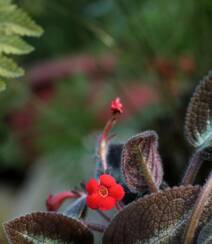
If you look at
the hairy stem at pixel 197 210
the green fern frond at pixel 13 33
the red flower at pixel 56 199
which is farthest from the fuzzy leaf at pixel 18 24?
the hairy stem at pixel 197 210

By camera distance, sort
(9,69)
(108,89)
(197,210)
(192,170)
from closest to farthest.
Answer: (197,210), (192,170), (9,69), (108,89)

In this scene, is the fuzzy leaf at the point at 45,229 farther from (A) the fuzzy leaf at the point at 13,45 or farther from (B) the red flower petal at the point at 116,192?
(A) the fuzzy leaf at the point at 13,45

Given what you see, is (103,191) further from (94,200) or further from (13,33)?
(13,33)

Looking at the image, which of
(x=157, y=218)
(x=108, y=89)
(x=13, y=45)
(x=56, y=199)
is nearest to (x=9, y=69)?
(x=13, y=45)

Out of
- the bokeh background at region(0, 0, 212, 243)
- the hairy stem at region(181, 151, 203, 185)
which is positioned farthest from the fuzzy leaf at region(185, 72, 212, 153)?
the bokeh background at region(0, 0, 212, 243)

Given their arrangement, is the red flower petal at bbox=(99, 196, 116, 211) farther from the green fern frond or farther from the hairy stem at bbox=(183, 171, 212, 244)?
the green fern frond

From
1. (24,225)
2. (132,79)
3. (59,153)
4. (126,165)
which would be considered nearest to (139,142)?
(126,165)

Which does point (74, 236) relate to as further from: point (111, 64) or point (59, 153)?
point (111, 64)
